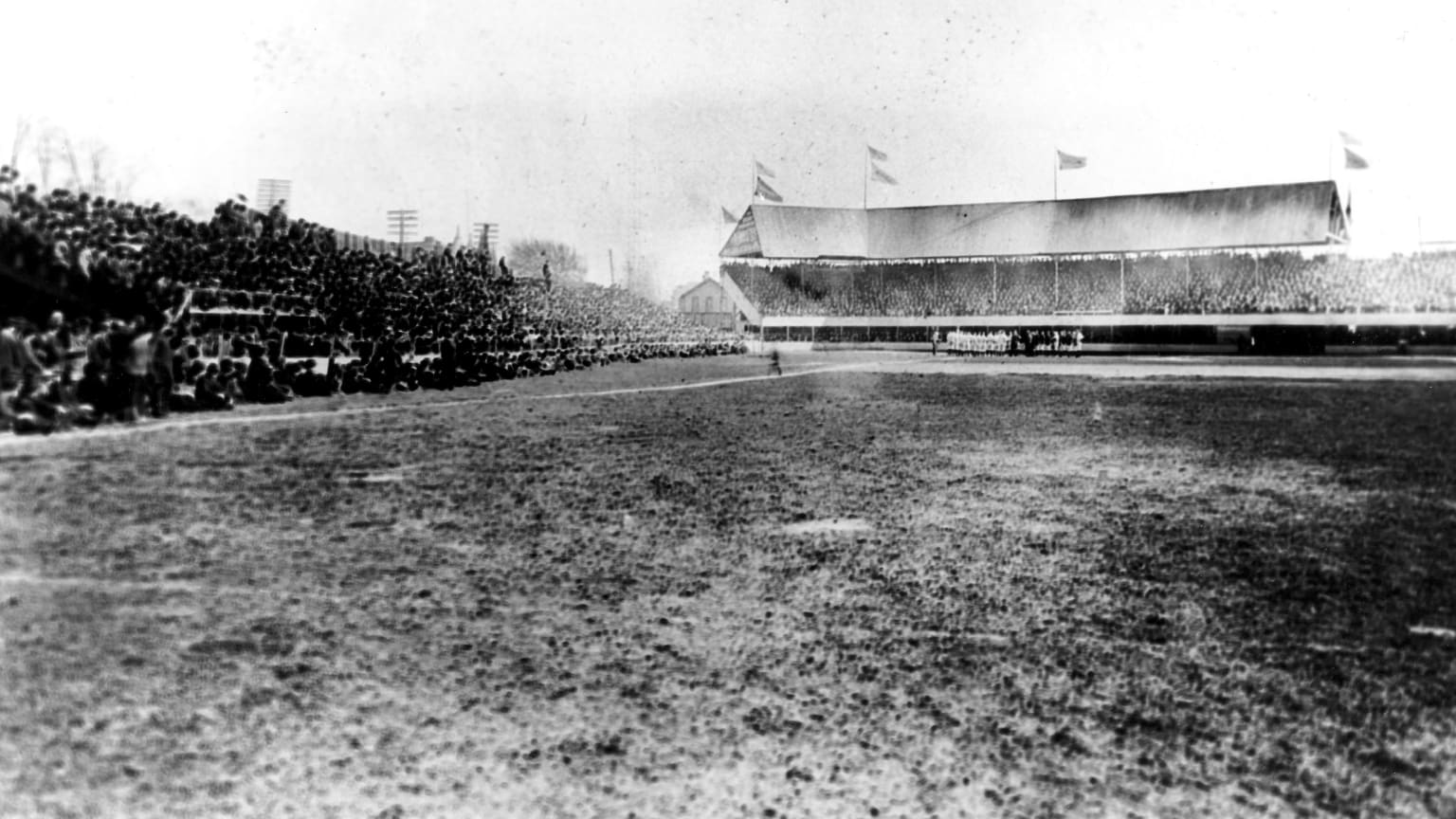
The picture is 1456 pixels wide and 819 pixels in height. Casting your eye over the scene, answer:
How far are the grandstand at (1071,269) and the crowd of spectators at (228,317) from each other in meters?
24.7

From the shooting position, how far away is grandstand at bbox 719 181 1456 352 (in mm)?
41250

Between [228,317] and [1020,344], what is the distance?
33.3 m

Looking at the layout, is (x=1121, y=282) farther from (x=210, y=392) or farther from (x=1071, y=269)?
(x=210, y=392)

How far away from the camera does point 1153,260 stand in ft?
158

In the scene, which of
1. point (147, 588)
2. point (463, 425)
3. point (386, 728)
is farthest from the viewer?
point (463, 425)

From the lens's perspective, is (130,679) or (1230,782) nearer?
(1230,782)

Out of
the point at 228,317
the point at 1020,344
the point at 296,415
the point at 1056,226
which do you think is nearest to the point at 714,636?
the point at 296,415

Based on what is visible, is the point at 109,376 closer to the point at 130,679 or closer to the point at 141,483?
the point at 141,483

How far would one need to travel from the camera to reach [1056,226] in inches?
2057

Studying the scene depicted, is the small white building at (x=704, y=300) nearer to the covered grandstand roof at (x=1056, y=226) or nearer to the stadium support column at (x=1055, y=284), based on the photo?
the covered grandstand roof at (x=1056, y=226)

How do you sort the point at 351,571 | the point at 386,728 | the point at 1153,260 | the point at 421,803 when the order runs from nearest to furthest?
the point at 421,803 → the point at 386,728 → the point at 351,571 → the point at 1153,260

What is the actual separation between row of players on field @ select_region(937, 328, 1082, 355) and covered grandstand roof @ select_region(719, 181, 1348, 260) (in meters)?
10.1

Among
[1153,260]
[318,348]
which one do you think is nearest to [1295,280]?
[1153,260]

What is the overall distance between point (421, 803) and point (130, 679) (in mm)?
1556
